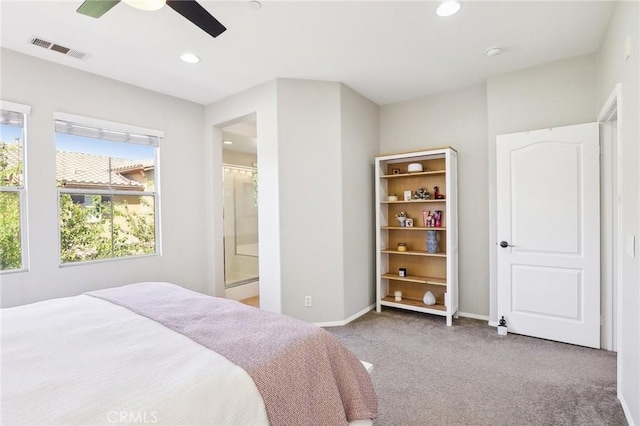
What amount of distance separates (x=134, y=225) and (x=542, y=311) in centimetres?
438

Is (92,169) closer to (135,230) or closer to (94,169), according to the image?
(94,169)

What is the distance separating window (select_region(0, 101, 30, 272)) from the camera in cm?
272

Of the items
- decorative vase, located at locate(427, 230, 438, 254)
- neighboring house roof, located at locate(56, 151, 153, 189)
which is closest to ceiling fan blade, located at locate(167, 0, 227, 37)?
neighboring house roof, located at locate(56, 151, 153, 189)

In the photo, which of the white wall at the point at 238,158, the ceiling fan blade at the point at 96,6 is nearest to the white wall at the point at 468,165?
the white wall at the point at 238,158

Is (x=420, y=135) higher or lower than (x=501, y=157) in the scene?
higher

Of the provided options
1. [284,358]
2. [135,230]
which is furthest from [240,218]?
[284,358]

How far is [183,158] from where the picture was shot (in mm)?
3959

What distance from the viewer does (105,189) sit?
3361 millimetres

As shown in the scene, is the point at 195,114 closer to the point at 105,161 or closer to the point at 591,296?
the point at 105,161

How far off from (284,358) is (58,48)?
3.27 m

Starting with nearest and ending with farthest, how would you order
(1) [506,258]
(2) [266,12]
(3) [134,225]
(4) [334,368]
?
(4) [334,368] → (2) [266,12] → (1) [506,258] → (3) [134,225]

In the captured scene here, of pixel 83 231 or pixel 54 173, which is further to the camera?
pixel 83 231

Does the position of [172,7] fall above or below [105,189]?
above

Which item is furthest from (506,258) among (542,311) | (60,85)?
(60,85)
